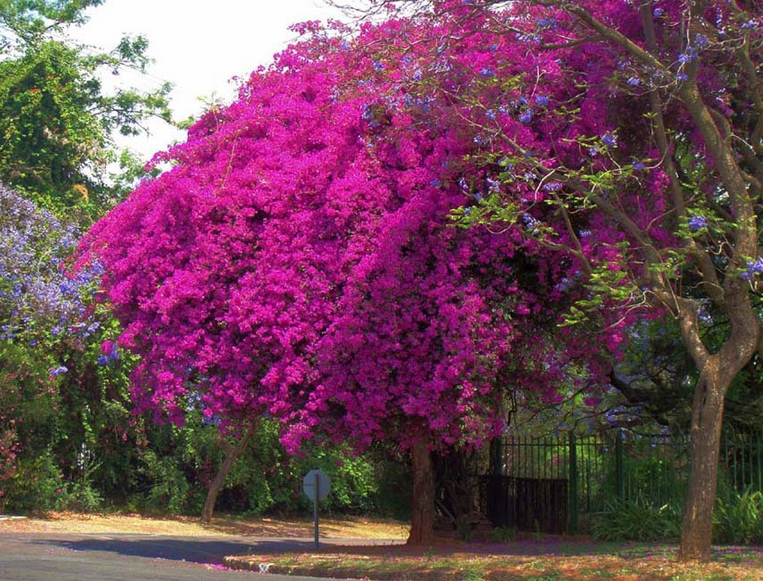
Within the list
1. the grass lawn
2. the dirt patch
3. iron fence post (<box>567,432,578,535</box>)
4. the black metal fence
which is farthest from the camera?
the dirt patch

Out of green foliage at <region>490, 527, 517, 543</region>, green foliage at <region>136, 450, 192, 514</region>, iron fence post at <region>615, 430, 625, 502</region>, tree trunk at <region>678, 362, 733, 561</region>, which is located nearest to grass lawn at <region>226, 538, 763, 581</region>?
tree trunk at <region>678, 362, 733, 561</region>

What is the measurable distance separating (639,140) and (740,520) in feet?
20.5

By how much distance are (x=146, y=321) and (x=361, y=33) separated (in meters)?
5.64

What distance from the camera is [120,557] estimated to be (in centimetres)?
1563

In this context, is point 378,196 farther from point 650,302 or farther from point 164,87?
point 164,87

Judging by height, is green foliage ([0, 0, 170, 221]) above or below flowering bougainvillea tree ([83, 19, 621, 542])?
above

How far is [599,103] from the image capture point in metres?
14.6

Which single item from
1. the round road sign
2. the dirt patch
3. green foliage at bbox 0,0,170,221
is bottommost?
the dirt patch

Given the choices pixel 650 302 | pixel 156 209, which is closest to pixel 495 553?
pixel 650 302

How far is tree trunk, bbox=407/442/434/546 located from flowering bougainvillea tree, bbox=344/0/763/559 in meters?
3.99

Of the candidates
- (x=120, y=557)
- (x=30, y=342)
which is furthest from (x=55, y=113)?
(x=120, y=557)

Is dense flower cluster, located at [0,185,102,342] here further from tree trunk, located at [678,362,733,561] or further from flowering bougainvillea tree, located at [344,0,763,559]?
tree trunk, located at [678,362,733,561]

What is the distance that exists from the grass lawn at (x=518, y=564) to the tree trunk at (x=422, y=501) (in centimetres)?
75

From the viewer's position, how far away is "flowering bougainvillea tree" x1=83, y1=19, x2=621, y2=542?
1430 cm
